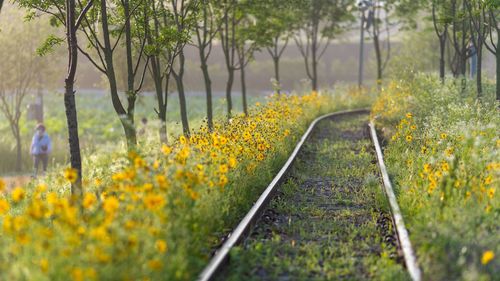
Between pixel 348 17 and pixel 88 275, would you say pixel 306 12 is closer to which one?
pixel 348 17

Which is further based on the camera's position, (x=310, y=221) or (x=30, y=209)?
(x=310, y=221)

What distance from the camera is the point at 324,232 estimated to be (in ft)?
30.5

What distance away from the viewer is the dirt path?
24.4ft

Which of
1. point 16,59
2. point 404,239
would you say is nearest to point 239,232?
point 404,239

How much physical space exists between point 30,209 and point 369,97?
113 ft

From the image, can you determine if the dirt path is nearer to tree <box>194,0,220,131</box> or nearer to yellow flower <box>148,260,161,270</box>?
yellow flower <box>148,260,161,270</box>

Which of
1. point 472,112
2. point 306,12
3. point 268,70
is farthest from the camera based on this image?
point 268,70

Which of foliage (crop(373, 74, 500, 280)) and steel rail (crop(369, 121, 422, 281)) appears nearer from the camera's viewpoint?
steel rail (crop(369, 121, 422, 281))

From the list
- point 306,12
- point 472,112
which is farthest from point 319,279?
point 306,12

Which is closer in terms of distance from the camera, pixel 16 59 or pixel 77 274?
pixel 77 274

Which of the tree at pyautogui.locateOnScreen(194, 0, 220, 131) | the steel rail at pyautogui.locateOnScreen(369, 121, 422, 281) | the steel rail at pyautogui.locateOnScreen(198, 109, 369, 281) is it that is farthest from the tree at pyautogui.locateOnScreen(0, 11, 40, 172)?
the steel rail at pyautogui.locateOnScreen(369, 121, 422, 281)

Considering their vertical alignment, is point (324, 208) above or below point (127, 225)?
below

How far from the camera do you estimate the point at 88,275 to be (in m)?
5.38

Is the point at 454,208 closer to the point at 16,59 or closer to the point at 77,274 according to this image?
the point at 77,274
